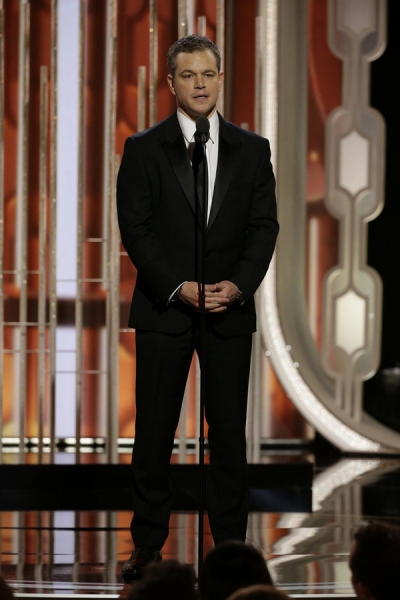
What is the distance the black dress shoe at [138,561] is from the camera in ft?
8.17

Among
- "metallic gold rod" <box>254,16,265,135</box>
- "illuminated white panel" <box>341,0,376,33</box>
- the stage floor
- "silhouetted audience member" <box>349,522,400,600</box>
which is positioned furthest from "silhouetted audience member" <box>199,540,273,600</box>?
"illuminated white panel" <box>341,0,376,33</box>

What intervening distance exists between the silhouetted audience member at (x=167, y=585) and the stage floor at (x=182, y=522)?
39.0 inches

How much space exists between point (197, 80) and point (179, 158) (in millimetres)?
190

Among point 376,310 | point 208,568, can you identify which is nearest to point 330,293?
point 376,310

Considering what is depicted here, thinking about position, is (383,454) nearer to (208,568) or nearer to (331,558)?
(331,558)

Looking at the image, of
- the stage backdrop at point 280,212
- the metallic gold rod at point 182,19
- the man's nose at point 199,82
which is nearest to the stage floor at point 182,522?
the stage backdrop at point 280,212

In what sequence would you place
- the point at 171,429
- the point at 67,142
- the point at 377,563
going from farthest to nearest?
the point at 67,142 → the point at 171,429 → the point at 377,563

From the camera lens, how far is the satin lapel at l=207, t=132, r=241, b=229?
102 inches

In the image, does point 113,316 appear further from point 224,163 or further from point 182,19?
point 224,163

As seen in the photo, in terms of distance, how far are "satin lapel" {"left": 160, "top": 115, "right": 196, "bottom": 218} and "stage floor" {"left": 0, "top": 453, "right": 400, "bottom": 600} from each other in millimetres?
867

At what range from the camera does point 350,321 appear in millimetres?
5270

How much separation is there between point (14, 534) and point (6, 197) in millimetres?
2270

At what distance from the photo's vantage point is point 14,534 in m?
3.25

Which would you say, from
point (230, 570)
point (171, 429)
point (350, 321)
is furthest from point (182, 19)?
point (230, 570)
